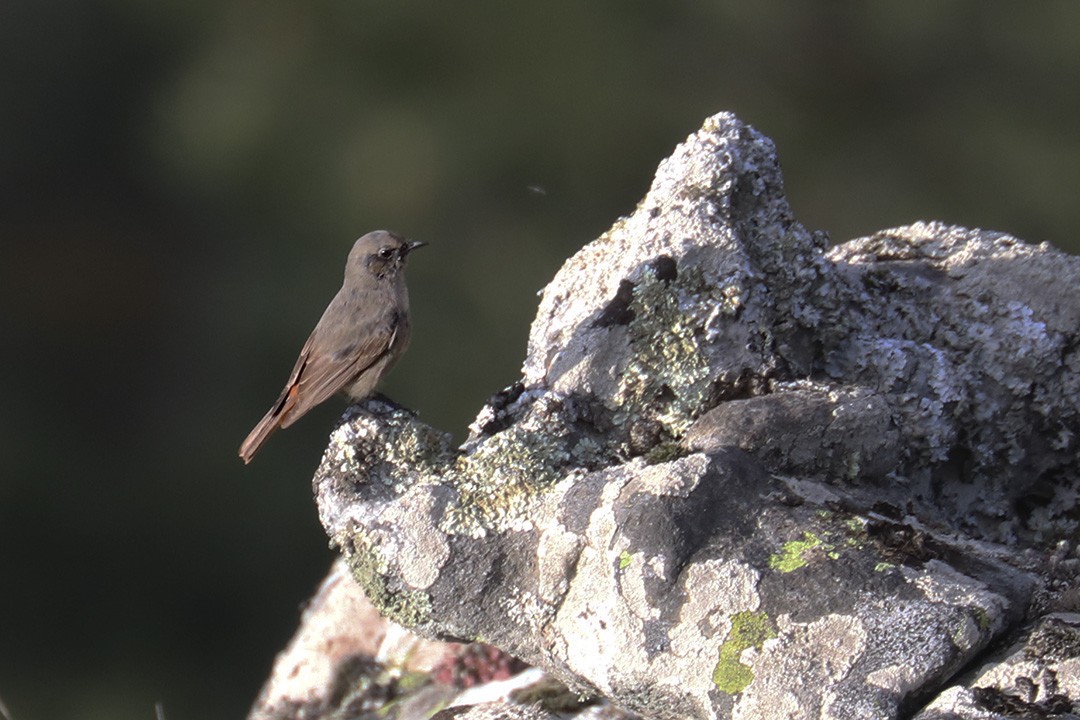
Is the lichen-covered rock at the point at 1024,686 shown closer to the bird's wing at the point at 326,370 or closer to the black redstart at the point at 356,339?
the black redstart at the point at 356,339

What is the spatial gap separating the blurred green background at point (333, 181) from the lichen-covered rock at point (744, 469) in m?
7.87

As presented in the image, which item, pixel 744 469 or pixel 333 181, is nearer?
pixel 744 469

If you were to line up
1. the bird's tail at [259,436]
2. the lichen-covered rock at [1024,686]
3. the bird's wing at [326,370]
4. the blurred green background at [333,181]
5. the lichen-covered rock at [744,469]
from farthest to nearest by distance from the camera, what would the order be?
the blurred green background at [333,181], the bird's wing at [326,370], the bird's tail at [259,436], the lichen-covered rock at [744,469], the lichen-covered rock at [1024,686]

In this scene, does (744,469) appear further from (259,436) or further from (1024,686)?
(259,436)

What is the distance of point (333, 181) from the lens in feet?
42.0

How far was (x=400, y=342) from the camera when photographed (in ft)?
16.8

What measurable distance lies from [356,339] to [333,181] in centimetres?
808

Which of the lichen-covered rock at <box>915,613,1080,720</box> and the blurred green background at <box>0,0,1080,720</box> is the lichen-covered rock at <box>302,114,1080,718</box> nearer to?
the lichen-covered rock at <box>915,613,1080,720</box>

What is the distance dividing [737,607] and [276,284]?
1079cm

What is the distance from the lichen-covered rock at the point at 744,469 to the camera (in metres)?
2.85

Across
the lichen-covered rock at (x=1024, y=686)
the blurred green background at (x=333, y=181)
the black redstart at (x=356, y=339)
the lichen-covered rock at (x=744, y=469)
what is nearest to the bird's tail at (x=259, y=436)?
the black redstart at (x=356, y=339)

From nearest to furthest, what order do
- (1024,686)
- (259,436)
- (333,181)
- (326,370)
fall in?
(1024,686), (259,436), (326,370), (333,181)

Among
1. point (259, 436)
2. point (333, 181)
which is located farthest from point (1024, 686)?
point (333, 181)

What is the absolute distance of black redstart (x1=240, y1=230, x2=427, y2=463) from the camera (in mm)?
4824
